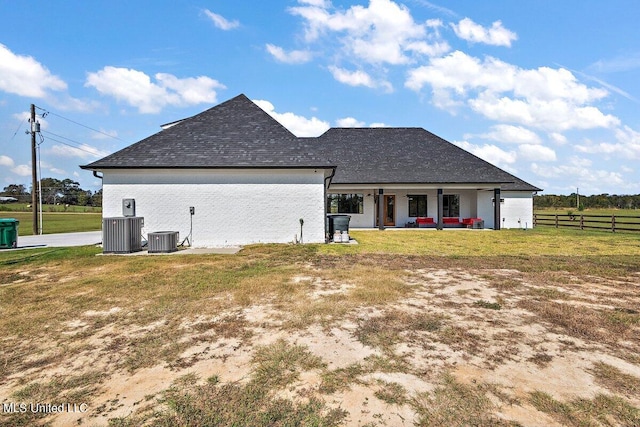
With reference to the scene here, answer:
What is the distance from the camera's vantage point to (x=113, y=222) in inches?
459

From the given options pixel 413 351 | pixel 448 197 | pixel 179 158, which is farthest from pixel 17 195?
pixel 413 351

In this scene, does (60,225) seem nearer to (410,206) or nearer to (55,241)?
(55,241)

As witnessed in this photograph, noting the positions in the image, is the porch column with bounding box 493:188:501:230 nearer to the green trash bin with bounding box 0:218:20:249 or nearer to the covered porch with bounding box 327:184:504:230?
the covered porch with bounding box 327:184:504:230

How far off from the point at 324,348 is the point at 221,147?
12618 millimetres

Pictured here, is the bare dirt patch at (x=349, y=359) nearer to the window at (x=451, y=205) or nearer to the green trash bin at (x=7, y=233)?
the green trash bin at (x=7, y=233)

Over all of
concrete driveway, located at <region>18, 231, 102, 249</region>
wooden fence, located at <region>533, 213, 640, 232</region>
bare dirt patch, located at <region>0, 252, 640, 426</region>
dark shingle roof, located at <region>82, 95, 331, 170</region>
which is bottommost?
bare dirt patch, located at <region>0, 252, 640, 426</region>

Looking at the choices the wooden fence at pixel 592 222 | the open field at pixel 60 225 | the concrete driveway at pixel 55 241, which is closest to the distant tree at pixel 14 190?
the open field at pixel 60 225

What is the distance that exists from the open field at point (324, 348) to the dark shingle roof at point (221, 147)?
6.85 m

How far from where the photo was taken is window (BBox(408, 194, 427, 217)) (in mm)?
23281

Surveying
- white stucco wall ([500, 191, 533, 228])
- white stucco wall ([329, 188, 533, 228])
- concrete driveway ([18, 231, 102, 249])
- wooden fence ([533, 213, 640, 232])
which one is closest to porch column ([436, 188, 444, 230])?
white stucco wall ([329, 188, 533, 228])

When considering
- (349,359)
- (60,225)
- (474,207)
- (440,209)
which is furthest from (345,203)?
(60,225)

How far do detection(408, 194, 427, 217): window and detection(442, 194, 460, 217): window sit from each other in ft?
5.52

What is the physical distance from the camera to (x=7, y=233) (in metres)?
13.0

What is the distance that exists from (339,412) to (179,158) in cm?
1362
